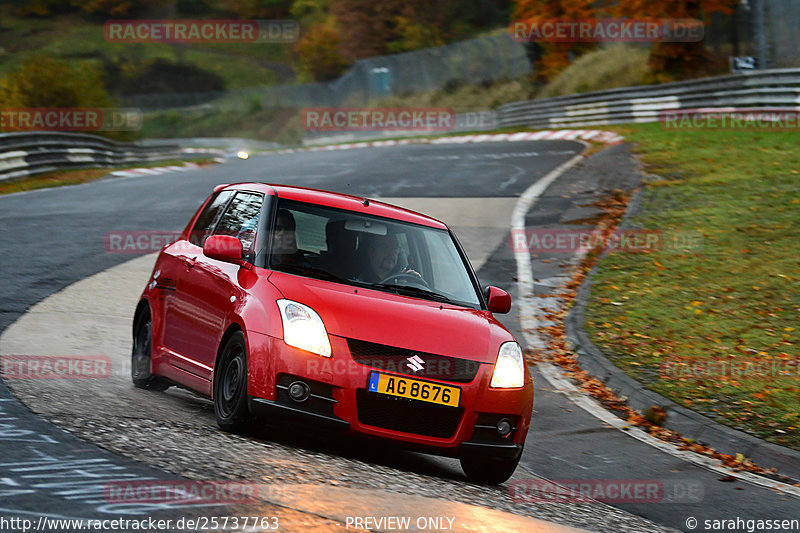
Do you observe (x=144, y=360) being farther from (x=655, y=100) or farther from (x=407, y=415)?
(x=655, y=100)

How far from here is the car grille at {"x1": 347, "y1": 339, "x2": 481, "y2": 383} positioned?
6297 mm

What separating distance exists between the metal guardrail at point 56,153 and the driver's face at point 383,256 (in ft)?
60.8

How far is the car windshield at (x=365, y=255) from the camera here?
23.6ft

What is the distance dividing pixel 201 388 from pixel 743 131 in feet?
75.3

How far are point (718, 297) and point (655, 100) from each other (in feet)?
75.3

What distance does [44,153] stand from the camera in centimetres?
2700

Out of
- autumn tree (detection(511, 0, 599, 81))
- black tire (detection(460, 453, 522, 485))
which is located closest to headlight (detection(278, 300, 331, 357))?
black tire (detection(460, 453, 522, 485))

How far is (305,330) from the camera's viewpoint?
6.38 meters

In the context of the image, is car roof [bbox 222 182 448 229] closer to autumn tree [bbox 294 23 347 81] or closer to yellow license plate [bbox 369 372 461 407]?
yellow license plate [bbox 369 372 461 407]

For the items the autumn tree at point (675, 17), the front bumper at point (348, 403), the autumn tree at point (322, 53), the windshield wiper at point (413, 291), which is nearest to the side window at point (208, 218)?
the windshield wiper at point (413, 291)

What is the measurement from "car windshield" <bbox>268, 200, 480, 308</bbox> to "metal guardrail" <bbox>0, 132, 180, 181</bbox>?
18.3 m

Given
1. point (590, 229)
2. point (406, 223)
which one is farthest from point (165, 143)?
point (406, 223)

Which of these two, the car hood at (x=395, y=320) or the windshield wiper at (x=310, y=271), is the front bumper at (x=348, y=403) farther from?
the windshield wiper at (x=310, y=271)

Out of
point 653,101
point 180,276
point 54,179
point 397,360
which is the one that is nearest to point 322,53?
point 653,101
